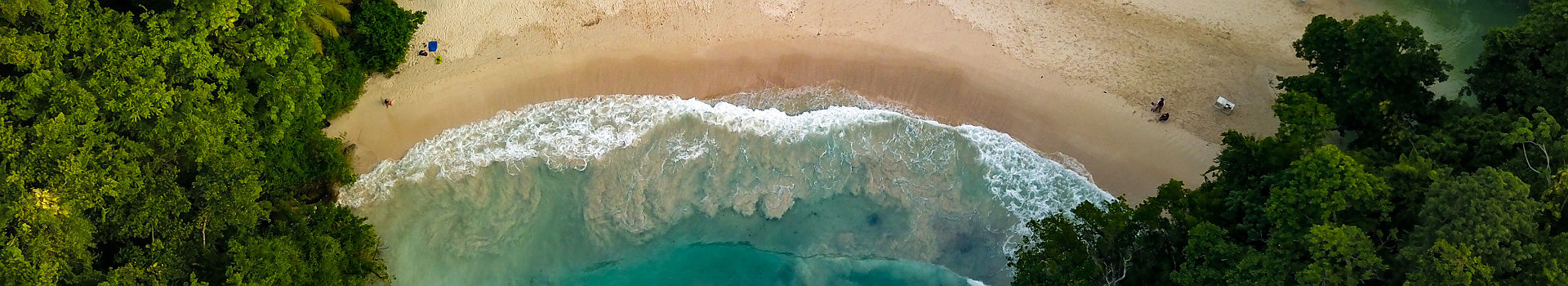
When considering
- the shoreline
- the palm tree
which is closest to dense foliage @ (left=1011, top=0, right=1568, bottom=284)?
the shoreline

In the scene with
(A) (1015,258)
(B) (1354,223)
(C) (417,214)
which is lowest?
(A) (1015,258)

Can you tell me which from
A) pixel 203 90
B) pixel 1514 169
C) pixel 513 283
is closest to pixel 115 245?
pixel 203 90

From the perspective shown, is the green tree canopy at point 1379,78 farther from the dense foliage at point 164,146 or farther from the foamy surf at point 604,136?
the dense foliage at point 164,146

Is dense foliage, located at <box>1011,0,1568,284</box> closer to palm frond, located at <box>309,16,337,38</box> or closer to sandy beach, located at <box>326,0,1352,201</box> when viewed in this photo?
sandy beach, located at <box>326,0,1352,201</box>

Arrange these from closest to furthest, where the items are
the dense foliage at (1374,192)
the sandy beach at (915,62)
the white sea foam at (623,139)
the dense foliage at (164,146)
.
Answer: the dense foliage at (1374,192) < the dense foliage at (164,146) < the white sea foam at (623,139) < the sandy beach at (915,62)

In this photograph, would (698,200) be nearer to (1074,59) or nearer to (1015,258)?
(1015,258)

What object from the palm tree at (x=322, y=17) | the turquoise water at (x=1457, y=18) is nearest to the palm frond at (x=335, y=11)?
the palm tree at (x=322, y=17)

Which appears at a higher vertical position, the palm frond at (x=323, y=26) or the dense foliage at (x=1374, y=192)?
the palm frond at (x=323, y=26)

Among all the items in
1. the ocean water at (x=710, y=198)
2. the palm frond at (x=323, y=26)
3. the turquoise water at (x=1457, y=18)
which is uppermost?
the palm frond at (x=323, y=26)
